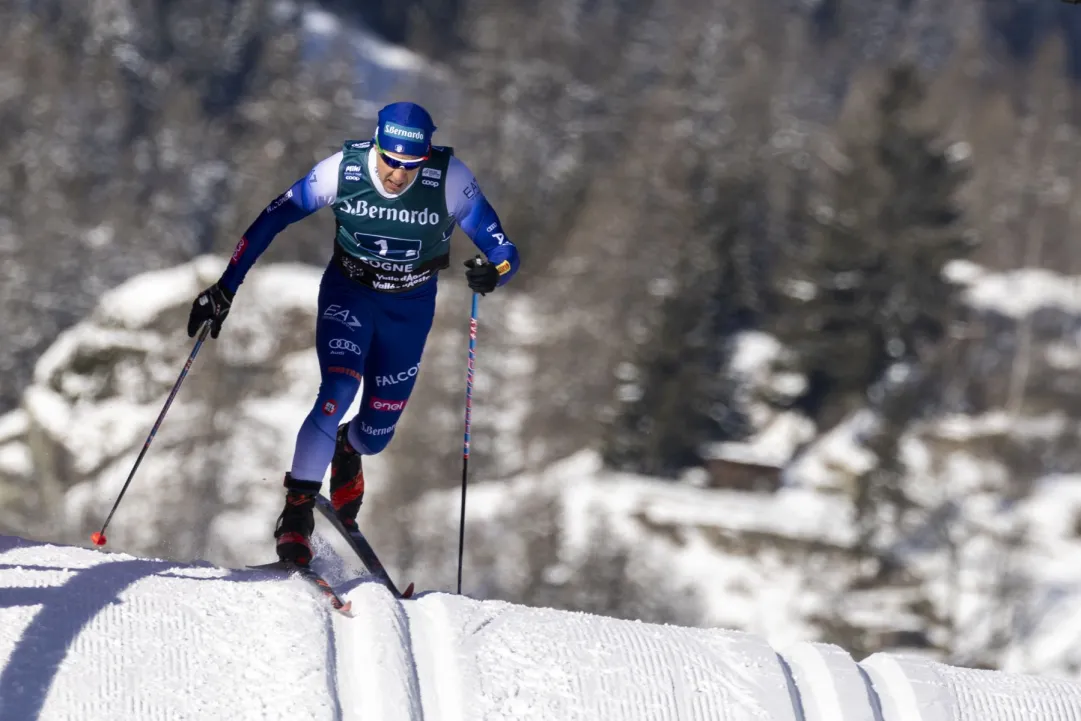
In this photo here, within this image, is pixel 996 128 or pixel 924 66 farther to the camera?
pixel 924 66

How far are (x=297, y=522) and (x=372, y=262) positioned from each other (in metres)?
0.99

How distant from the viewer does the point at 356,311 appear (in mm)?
5473

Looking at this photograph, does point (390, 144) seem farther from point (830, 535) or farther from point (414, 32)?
point (414, 32)

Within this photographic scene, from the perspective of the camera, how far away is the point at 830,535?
34.9 m

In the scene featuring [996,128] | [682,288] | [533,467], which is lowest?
[533,467]

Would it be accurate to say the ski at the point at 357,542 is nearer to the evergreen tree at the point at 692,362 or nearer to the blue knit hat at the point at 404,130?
the blue knit hat at the point at 404,130

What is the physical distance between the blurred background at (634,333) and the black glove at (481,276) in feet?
69.7

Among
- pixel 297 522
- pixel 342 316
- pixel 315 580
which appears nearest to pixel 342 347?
pixel 342 316

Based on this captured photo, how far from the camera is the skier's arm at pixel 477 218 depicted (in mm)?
5398

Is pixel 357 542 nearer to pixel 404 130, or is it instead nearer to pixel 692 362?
pixel 404 130

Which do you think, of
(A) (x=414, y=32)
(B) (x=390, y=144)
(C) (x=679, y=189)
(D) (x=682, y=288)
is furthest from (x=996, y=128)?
(B) (x=390, y=144)

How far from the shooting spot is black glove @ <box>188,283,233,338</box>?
17.3 feet

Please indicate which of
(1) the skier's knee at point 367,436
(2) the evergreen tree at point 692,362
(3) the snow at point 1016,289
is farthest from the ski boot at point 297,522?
(3) the snow at point 1016,289

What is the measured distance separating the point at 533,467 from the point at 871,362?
33.7 feet
